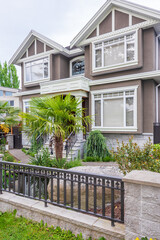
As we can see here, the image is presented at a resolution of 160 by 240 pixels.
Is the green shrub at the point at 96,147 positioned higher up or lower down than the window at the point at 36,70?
lower down

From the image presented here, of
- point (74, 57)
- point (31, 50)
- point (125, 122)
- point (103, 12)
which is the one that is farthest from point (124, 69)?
point (31, 50)

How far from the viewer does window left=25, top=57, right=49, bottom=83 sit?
487 inches

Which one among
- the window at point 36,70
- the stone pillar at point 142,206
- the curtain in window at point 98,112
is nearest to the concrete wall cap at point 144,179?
the stone pillar at point 142,206

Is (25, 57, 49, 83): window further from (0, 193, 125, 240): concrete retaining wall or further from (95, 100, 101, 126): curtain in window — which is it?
(0, 193, 125, 240): concrete retaining wall

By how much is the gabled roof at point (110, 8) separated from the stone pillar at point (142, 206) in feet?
29.0

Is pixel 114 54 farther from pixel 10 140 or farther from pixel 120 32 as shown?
pixel 10 140

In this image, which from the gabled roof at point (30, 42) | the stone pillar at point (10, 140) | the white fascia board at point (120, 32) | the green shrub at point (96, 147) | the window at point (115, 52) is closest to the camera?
the green shrub at point (96, 147)

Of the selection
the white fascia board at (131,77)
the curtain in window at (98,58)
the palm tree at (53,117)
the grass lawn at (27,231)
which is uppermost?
the curtain in window at (98,58)

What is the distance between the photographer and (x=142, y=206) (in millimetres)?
2238

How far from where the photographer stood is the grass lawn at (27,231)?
2777 mm

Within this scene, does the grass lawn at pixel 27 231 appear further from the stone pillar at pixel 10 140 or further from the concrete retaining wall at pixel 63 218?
the stone pillar at pixel 10 140

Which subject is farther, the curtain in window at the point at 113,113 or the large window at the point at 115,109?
the curtain in window at the point at 113,113

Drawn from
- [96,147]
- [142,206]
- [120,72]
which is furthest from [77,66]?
[142,206]

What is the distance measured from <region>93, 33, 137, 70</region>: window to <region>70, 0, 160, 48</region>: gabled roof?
100 cm
